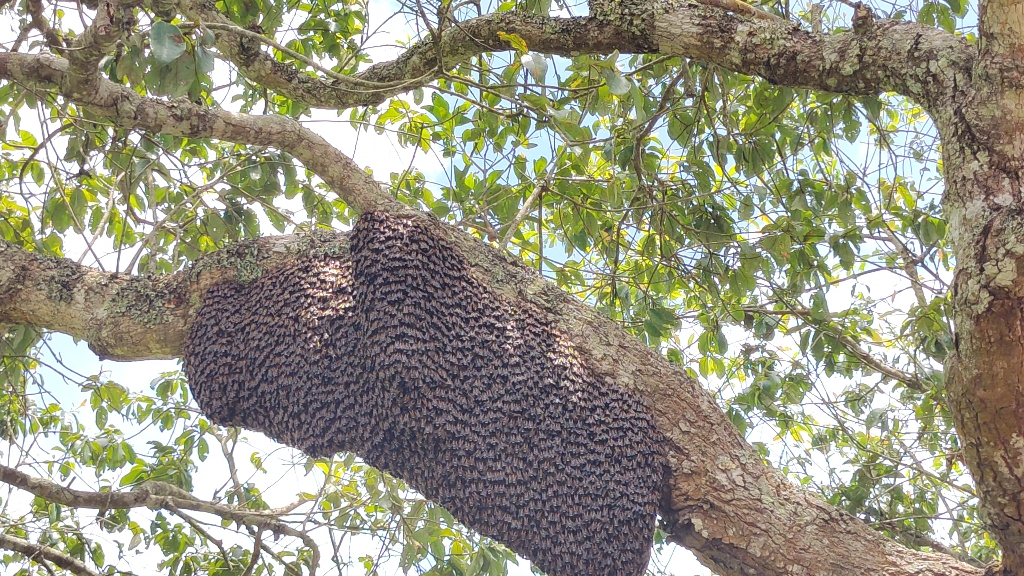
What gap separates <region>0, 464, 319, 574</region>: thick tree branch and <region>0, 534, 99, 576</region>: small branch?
2 cm

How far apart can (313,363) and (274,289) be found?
13.1 inches

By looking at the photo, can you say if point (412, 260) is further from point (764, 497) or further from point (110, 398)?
point (110, 398)

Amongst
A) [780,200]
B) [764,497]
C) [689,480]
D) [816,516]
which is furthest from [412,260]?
[780,200]

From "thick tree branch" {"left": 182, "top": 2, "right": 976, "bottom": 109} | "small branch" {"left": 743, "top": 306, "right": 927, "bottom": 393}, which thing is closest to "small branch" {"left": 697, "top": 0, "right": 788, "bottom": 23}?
"thick tree branch" {"left": 182, "top": 2, "right": 976, "bottom": 109}

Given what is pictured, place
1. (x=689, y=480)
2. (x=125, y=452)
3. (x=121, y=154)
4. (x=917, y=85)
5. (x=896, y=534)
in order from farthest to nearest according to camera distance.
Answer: (x=125, y=452) → (x=121, y=154) → (x=896, y=534) → (x=689, y=480) → (x=917, y=85)

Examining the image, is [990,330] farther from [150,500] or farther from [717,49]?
[150,500]

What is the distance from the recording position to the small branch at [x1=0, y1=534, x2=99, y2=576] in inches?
131

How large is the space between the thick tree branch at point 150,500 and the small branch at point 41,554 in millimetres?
25

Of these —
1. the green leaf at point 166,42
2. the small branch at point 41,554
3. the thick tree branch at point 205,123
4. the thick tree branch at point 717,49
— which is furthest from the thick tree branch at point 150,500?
the green leaf at point 166,42

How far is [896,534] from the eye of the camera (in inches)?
132

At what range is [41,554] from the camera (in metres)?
3.39

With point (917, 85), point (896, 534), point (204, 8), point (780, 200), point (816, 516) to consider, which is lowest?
point (816, 516)

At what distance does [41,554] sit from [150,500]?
471 millimetres

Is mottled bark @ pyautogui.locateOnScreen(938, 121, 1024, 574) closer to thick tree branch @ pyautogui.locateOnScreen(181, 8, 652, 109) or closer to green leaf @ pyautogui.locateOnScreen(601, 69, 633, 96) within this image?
green leaf @ pyautogui.locateOnScreen(601, 69, 633, 96)
